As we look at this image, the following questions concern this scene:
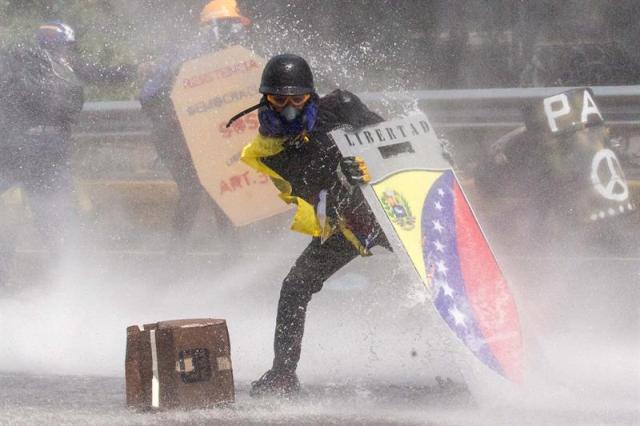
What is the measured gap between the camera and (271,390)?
243 inches

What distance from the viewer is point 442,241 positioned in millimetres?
5906

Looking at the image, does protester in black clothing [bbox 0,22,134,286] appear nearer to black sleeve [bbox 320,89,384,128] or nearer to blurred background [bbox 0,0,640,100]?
blurred background [bbox 0,0,640,100]

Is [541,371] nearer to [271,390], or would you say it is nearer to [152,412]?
[271,390]

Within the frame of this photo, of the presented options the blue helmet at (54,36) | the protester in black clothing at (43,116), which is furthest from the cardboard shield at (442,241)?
the blue helmet at (54,36)

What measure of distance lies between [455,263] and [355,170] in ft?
2.00

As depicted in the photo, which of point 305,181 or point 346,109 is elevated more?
point 346,109

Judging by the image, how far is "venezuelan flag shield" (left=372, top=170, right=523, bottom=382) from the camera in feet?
18.7

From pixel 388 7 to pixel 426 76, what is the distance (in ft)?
2.72

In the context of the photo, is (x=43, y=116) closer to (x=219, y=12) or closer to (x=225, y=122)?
(x=225, y=122)

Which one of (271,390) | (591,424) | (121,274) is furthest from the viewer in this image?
(121,274)

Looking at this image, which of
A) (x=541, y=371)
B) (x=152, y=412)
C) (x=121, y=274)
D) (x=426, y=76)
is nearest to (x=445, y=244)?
(x=541, y=371)

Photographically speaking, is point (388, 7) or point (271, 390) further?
point (388, 7)

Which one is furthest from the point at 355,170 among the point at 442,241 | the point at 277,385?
the point at 277,385

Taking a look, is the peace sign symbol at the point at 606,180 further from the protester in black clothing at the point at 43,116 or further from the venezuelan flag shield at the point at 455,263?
the protester in black clothing at the point at 43,116
